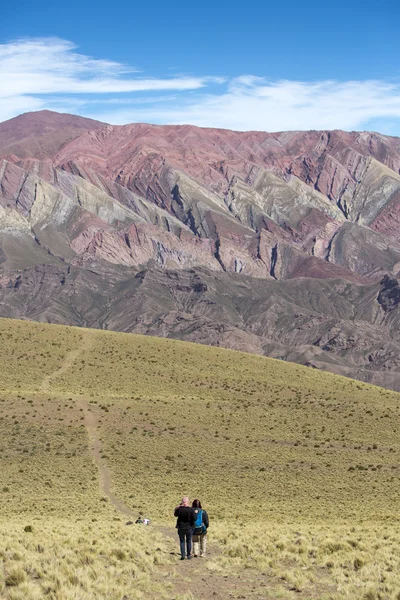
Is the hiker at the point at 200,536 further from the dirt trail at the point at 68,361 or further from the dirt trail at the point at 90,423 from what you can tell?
the dirt trail at the point at 68,361

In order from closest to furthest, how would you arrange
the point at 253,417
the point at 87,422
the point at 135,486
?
the point at 135,486
the point at 87,422
the point at 253,417

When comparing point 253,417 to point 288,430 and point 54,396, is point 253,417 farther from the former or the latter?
point 54,396

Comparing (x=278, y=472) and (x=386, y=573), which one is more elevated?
(x=386, y=573)

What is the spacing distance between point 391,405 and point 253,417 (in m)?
14.5

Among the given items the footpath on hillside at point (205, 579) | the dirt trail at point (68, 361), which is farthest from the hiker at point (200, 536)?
the dirt trail at point (68, 361)

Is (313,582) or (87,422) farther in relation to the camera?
(87,422)

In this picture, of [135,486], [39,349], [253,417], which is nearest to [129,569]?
[135,486]

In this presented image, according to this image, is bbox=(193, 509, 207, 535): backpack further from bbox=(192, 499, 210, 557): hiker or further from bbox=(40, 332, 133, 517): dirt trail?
bbox=(40, 332, 133, 517): dirt trail

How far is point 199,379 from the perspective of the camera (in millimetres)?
84438

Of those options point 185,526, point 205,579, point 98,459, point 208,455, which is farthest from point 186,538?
point 208,455

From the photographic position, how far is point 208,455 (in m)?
59.0

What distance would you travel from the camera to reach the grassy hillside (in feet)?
88.4

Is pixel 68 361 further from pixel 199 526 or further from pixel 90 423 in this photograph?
pixel 199 526

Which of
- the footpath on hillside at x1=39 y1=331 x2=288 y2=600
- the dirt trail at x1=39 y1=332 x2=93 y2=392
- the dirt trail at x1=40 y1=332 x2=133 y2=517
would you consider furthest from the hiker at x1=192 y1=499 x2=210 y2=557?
the dirt trail at x1=39 y1=332 x2=93 y2=392
